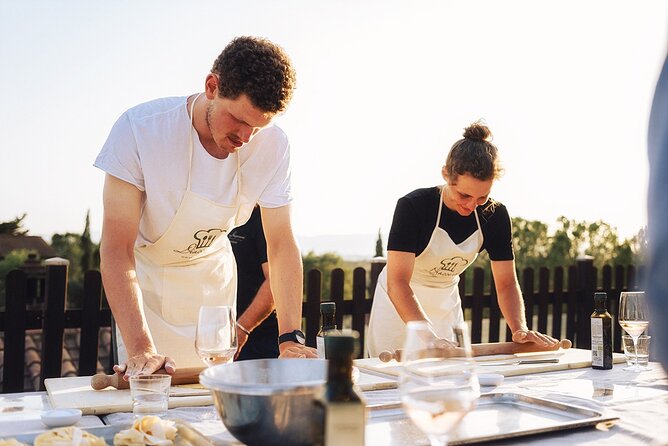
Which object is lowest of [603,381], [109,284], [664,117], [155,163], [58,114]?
[603,381]

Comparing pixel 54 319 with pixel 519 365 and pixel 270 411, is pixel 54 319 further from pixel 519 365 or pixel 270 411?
pixel 270 411

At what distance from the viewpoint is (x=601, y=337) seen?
2553 millimetres

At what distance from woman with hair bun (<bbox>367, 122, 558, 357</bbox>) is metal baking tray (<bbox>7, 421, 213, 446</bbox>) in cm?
188

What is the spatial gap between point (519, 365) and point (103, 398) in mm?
1455

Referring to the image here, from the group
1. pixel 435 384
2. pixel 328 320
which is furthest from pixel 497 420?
pixel 328 320

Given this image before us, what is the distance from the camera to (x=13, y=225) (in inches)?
356

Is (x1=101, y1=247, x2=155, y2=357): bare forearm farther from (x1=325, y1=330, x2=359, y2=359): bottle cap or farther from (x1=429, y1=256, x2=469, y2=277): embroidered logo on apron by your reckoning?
(x1=429, y1=256, x2=469, y2=277): embroidered logo on apron

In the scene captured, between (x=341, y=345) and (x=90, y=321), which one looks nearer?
(x=341, y=345)

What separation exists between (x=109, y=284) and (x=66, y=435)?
107 cm

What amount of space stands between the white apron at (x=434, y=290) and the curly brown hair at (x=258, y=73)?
1.49 metres

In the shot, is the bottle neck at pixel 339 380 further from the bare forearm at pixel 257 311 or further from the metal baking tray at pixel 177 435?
the bare forearm at pixel 257 311

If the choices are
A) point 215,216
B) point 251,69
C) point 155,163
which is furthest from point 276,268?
point 251,69

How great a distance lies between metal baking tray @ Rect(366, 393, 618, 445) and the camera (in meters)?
1.44

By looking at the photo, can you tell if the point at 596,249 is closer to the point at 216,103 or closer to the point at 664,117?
the point at 216,103
